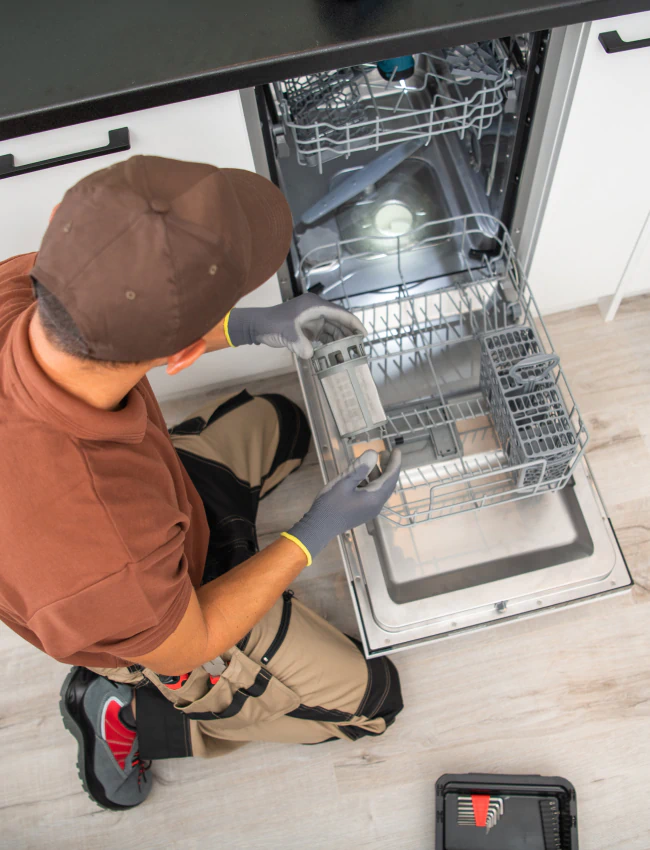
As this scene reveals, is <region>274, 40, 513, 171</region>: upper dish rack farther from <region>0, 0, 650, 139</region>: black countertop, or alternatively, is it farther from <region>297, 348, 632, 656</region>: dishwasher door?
<region>297, 348, 632, 656</region>: dishwasher door

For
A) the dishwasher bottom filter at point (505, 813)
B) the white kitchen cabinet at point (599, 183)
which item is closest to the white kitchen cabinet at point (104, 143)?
the white kitchen cabinet at point (599, 183)

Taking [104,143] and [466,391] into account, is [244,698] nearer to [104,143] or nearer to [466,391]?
[466,391]

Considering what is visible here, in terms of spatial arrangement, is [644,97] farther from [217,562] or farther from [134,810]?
A: [134,810]

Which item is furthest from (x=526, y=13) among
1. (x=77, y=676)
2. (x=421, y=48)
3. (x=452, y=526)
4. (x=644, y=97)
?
(x=77, y=676)

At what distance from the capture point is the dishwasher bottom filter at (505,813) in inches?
46.3

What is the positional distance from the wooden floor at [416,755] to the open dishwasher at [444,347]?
0.25m

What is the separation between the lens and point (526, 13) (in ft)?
2.71

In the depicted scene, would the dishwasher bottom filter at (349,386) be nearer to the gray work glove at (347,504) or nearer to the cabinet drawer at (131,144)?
the gray work glove at (347,504)

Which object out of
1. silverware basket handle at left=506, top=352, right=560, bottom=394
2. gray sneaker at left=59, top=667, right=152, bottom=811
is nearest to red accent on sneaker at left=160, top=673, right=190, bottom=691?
gray sneaker at left=59, top=667, right=152, bottom=811

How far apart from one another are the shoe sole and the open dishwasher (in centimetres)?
52

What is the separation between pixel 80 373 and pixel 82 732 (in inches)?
31.6

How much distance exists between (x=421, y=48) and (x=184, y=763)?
1256 mm

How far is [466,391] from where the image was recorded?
1.25 metres

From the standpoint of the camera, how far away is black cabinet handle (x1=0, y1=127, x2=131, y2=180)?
36.2 inches
